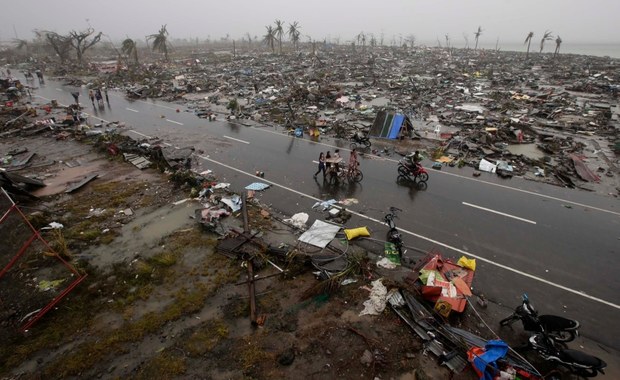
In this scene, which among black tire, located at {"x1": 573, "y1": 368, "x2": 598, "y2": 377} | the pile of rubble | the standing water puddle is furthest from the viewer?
the pile of rubble

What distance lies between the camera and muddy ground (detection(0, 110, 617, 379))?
5789 mm

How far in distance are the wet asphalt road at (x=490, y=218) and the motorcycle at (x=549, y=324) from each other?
1064 millimetres

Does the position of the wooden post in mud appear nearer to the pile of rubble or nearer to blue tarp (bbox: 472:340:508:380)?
blue tarp (bbox: 472:340:508:380)

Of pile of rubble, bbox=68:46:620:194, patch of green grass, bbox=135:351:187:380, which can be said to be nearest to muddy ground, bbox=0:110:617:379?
patch of green grass, bbox=135:351:187:380

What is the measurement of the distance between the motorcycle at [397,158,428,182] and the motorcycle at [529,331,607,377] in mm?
7778

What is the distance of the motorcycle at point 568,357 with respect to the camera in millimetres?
5176

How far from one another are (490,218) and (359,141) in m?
8.92

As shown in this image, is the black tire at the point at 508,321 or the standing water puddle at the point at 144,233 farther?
the standing water puddle at the point at 144,233

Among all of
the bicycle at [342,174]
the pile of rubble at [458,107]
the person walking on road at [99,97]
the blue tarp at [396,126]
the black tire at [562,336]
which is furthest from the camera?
the person walking on road at [99,97]

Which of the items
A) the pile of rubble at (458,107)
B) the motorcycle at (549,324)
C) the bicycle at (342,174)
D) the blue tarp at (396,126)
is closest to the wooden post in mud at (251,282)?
the bicycle at (342,174)

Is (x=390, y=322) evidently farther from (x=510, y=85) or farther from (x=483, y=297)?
(x=510, y=85)

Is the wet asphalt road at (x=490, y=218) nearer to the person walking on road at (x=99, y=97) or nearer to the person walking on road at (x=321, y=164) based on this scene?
the person walking on road at (x=321, y=164)

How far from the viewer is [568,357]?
5.34 meters

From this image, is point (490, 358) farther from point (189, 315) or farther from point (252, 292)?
point (189, 315)
